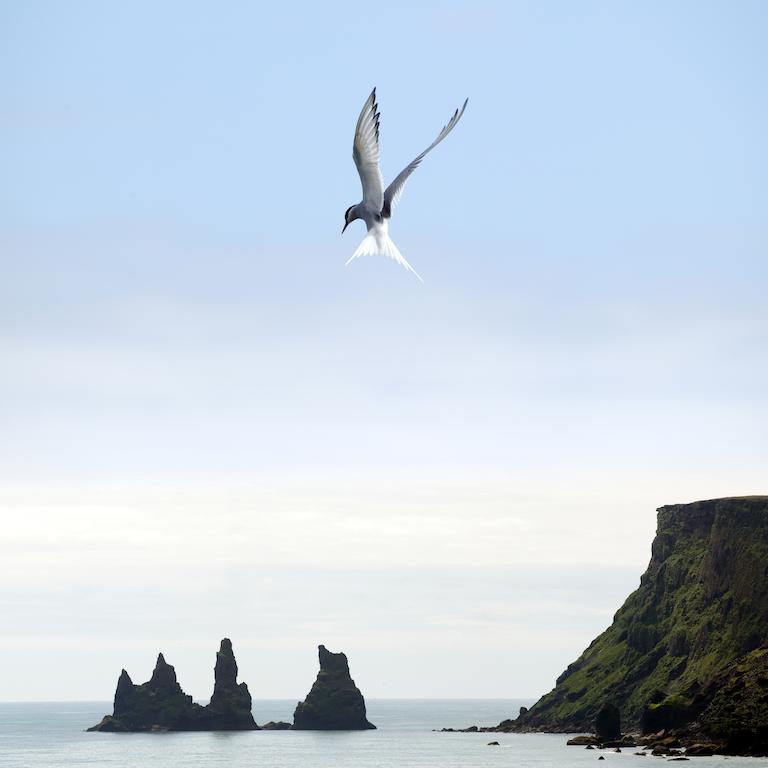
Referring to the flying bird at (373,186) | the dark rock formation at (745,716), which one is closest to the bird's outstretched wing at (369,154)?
the flying bird at (373,186)

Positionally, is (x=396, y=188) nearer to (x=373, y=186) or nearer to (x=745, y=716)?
(x=373, y=186)

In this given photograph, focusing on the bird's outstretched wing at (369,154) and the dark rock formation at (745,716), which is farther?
the dark rock formation at (745,716)

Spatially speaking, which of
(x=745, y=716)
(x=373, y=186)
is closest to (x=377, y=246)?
(x=373, y=186)

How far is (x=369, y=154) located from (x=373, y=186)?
39.5 inches

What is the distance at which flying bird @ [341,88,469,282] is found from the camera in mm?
27234

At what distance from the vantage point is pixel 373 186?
29281mm

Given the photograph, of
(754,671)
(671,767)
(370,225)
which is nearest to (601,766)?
(671,767)

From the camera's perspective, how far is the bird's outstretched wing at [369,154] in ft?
89.5

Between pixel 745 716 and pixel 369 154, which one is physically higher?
pixel 369 154

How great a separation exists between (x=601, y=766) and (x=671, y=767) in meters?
14.9

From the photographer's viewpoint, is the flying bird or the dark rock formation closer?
the flying bird

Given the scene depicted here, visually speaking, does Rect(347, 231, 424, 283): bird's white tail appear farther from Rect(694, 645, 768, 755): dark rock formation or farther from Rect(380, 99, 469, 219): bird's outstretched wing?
Rect(694, 645, 768, 755): dark rock formation

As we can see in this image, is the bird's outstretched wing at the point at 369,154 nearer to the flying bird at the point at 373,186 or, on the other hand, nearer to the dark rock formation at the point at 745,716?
the flying bird at the point at 373,186

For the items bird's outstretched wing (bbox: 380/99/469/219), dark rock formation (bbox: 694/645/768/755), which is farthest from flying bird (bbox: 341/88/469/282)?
dark rock formation (bbox: 694/645/768/755)
